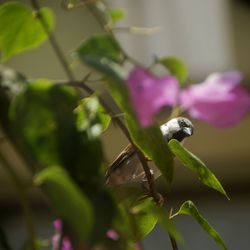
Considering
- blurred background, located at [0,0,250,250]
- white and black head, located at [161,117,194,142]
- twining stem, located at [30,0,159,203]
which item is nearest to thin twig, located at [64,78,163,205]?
twining stem, located at [30,0,159,203]

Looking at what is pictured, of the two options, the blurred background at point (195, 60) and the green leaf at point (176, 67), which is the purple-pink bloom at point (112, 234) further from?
the blurred background at point (195, 60)

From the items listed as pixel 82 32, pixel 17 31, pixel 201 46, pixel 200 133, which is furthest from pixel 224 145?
pixel 17 31

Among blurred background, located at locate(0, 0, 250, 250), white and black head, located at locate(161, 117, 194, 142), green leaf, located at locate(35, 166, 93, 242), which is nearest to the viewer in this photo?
green leaf, located at locate(35, 166, 93, 242)

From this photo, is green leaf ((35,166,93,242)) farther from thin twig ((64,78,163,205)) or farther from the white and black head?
the white and black head

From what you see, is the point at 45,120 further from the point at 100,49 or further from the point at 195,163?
the point at 195,163

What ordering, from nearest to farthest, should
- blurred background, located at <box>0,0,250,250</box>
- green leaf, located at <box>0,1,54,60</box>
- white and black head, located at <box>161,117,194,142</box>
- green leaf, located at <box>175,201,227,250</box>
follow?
green leaf, located at <box>0,1,54,60</box>
green leaf, located at <box>175,201,227,250</box>
white and black head, located at <box>161,117,194,142</box>
blurred background, located at <box>0,0,250,250</box>

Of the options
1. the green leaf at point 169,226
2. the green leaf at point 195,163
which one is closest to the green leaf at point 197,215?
the green leaf at point 195,163

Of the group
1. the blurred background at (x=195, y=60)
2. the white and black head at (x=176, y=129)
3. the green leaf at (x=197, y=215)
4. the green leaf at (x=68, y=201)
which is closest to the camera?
the green leaf at (x=68, y=201)
